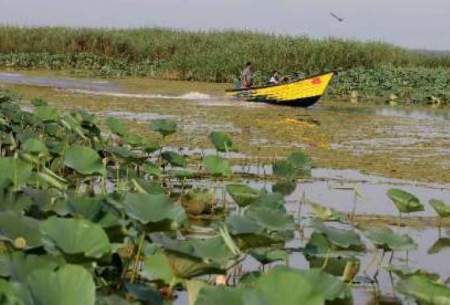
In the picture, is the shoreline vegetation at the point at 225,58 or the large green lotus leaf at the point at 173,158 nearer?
the large green lotus leaf at the point at 173,158

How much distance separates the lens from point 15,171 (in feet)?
13.1

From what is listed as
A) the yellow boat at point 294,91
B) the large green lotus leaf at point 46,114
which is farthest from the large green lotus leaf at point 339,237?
the yellow boat at point 294,91

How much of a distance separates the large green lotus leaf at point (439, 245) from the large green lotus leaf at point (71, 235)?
10.5 ft

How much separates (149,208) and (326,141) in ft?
25.9

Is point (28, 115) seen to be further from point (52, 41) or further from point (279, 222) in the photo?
point (52, 41)

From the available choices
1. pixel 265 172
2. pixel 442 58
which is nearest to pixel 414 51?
pixel 442 58

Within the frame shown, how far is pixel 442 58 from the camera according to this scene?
27266mm

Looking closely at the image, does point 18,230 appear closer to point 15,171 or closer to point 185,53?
point 15,171

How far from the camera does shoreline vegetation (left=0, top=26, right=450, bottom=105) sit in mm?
20844

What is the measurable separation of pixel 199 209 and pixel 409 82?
52.9 ft

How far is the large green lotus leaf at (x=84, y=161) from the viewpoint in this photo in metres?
4.46

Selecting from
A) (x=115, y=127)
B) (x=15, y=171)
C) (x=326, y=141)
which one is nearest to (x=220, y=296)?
(x=15, y=171)

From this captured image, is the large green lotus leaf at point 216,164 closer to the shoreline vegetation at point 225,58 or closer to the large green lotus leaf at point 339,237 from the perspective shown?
the large green lotus leaf at point 339,237

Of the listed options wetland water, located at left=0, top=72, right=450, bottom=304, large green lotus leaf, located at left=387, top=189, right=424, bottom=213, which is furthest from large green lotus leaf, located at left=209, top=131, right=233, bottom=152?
large green lotus leaf, located at left=387, top=189, right=424, bottom=213
